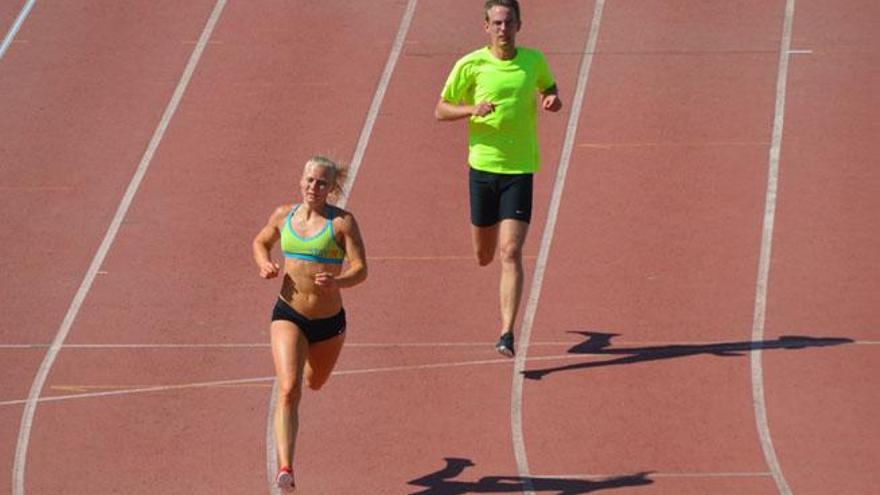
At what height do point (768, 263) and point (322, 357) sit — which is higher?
point (768, 263)

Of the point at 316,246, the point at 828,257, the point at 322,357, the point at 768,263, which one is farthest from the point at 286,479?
the point at 828,257

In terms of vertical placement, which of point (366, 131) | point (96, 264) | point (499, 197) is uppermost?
point (366, 131)

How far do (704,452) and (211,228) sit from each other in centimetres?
458

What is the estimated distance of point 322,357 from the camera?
9953mm

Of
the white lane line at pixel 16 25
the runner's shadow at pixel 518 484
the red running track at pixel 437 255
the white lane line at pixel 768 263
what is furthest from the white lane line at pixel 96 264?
the white lane line at pixel 768 263

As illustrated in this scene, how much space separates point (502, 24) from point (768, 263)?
103 inches

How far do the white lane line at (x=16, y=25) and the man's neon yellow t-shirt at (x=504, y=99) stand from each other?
6511 mm

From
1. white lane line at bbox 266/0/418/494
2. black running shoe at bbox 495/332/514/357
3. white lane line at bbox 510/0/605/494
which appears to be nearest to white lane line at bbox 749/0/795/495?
white lane line at bbox 510/0/605/494

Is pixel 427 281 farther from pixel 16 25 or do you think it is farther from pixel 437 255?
pixel 16 25

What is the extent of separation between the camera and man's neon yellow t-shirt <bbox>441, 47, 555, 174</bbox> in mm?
11555

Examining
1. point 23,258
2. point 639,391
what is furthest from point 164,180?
point 639,391

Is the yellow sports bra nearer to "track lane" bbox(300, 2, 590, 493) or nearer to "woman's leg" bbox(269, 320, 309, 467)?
"woman's leg" bbox(269, 320, 309, 467)

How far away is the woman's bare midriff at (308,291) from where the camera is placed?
9766mm

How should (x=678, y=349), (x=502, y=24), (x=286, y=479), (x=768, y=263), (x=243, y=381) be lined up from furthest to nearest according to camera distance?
(x=768, y=263)
(x=678, y=349)
(x=502, y=24)
(x=243, y=381)
(x=286, y=479)
